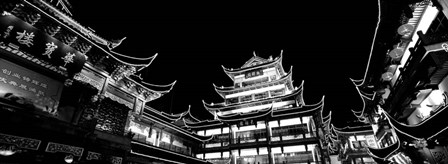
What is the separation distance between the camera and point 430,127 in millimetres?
8656

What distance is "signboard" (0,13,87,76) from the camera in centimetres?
823

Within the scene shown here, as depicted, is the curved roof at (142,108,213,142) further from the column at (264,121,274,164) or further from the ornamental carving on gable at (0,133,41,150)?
the ornamental carving on gable at (0,133,41,150)

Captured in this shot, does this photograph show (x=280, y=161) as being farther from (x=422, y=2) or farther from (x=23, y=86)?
(x=23, y=86)

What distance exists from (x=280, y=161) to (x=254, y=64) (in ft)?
54.8

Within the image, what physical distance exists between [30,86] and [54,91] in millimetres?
960

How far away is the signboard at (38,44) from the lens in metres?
8.23

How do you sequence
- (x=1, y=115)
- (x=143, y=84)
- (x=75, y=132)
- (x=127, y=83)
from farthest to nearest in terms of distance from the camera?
(x=143, y=84)
(x=127, y=83)
(x=75, y=132)
(x=1, y=115)

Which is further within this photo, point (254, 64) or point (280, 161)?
point (254, 64)

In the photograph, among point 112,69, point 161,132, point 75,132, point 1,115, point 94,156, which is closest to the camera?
point 1,115

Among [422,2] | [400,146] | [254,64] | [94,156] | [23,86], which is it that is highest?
[254,64]

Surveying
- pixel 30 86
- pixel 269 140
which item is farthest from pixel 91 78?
pixel 269 140

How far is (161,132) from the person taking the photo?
2100cm

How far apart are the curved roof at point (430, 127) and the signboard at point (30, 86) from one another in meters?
16.3

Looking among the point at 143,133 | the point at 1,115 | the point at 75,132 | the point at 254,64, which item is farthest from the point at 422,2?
the point at 254,64
